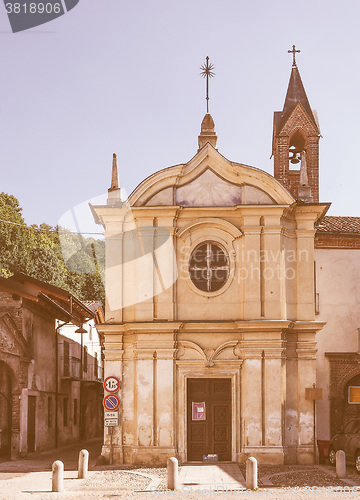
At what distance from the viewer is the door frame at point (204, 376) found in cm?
2427

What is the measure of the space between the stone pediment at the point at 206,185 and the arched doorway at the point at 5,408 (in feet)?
25.7

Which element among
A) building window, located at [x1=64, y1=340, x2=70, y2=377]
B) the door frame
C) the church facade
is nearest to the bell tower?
the church facade

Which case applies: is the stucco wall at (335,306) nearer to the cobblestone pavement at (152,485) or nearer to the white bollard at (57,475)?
the cobblestone pavement at (152,485)

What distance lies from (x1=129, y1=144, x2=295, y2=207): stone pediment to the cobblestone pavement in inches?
324

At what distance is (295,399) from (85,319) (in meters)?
18.2

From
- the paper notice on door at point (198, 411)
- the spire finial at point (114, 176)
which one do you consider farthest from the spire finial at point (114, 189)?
the paper notice on door at point (198, 411)

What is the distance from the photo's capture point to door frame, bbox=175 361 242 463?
2427cm

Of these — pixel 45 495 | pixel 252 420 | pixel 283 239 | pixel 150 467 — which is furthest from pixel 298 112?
pixel 45 495

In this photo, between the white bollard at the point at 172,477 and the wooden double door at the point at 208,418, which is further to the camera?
the wooden double door at the point at 208,418

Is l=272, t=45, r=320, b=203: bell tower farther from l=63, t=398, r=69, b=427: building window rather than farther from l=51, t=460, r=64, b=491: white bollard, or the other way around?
l=51, t=460, r=64, b=491: white bollard

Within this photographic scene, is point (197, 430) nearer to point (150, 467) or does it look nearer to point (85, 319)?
point (150, 467)

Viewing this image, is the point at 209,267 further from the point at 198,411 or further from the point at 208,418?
the point at 208,418

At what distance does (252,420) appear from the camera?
79.0ft

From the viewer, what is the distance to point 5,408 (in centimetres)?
2784
